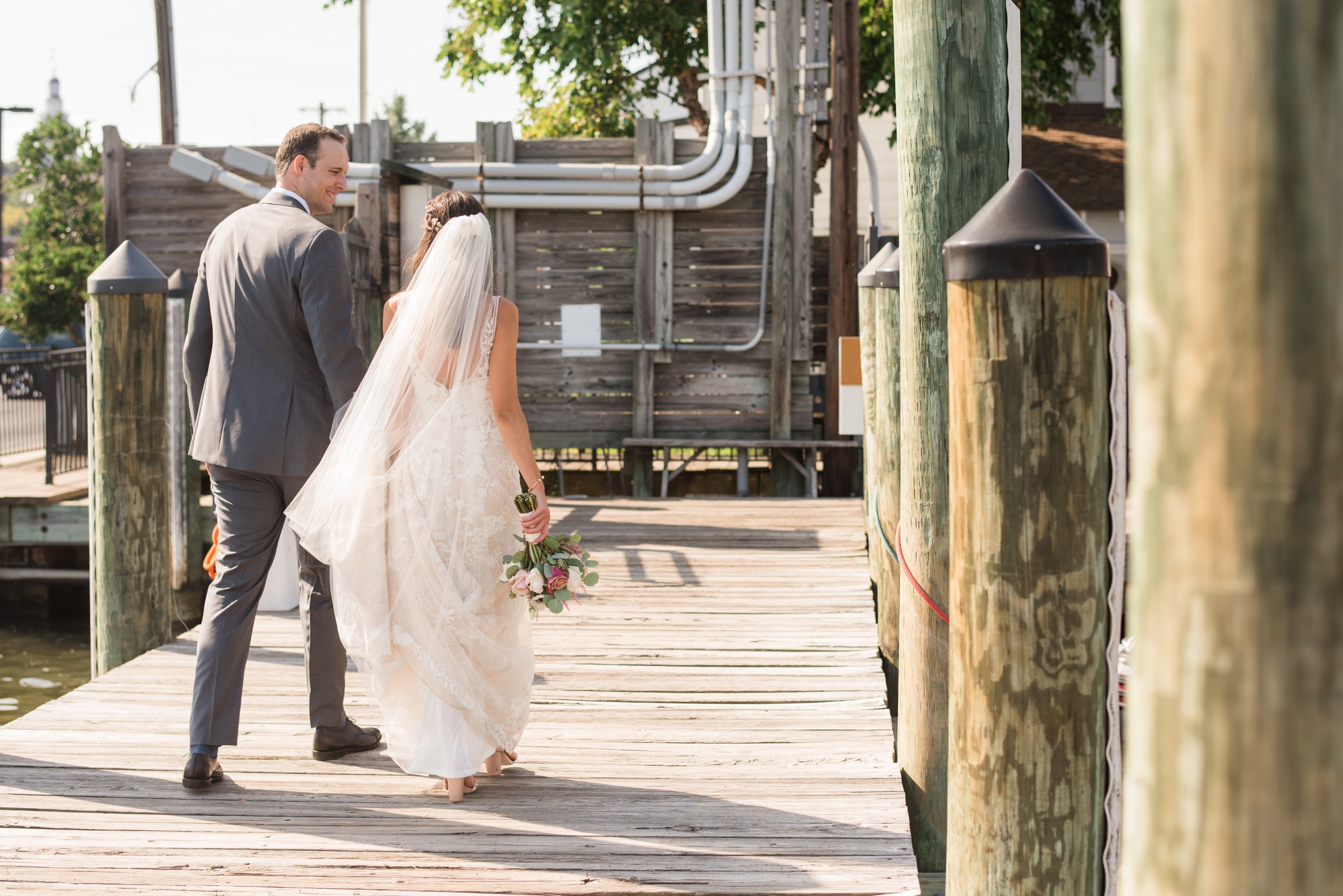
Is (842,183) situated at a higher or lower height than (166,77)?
lower

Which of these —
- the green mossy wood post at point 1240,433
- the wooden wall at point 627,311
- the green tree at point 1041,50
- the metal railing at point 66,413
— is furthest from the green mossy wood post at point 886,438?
the green tree at point 1041,50

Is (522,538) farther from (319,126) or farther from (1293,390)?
(1293,390)

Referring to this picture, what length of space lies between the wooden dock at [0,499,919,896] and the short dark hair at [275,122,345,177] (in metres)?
1.90

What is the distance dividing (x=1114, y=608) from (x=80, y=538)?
975 cm

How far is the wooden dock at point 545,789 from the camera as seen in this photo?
3229mm

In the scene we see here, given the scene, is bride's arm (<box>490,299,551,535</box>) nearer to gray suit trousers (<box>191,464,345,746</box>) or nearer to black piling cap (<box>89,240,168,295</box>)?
gray suit trousers (<box>191,464,345,746</box>)

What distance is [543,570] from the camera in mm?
3676

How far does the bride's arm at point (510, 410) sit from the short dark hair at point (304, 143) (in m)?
0.82

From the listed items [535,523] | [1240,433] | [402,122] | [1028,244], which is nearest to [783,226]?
[535,523]

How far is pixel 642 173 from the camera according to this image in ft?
37.8

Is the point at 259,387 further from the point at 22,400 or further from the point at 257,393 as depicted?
the point at 22,400

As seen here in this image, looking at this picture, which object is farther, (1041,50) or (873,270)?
(1041,50)

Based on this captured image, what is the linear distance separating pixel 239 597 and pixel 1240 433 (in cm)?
315

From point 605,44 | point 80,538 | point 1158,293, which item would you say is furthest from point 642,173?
point 1158,293
